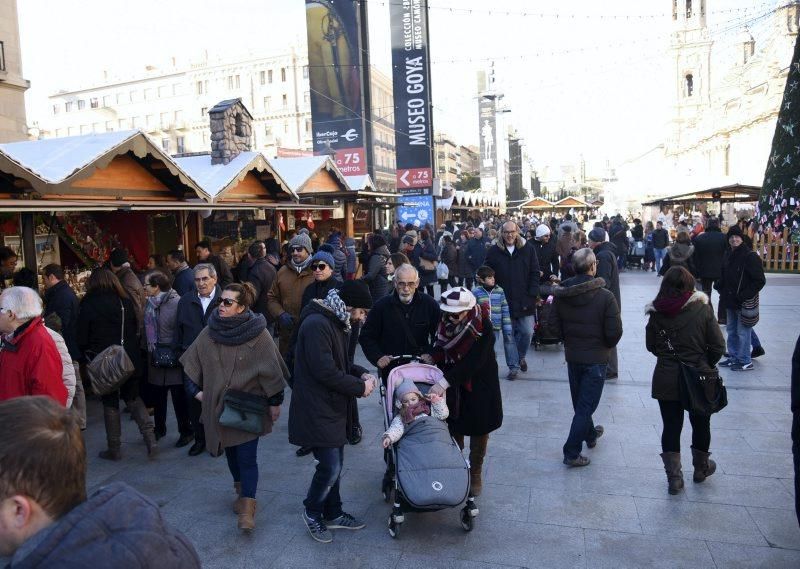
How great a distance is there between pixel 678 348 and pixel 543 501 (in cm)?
147

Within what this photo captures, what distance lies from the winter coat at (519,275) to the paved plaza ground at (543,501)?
5.19 feet

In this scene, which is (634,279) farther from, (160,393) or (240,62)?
(240,62)

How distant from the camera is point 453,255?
1420 centimetres

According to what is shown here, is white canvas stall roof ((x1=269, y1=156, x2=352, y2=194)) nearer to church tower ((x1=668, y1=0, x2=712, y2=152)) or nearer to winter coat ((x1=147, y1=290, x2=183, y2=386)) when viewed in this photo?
winter coat ((x1=147, y1=290, x2=183, y2=386))

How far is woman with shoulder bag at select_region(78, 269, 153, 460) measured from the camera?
5.60 meters

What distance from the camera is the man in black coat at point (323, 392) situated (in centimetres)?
392

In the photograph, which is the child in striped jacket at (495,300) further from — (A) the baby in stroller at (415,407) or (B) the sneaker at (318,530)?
(B) the sneaker at (318,530)

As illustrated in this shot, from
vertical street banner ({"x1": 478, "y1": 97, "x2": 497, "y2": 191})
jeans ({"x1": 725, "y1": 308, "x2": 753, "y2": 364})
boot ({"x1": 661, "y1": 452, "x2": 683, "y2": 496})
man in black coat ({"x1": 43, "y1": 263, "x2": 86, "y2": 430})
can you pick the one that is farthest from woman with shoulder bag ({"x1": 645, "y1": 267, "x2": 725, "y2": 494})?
vertical street banner ({"x1": 478, "y1": 97, "x2": 497, "y2": 191})

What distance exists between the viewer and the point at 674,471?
457cm

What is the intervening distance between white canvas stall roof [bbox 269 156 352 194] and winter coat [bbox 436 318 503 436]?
1059 centimetres

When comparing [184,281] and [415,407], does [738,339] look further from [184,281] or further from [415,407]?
[184,281]

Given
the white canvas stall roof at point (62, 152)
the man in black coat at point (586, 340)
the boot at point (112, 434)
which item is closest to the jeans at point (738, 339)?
the man in black coat at point (586, 340)

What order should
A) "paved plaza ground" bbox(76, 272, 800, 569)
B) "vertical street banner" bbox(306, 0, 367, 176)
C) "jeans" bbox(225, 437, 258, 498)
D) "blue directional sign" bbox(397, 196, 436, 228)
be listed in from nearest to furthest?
"paved plaza ground" bbox(76, 272, 800, 569) → "jeans" bbox(225, 437, 258, 498) → "blue directional sign" bbox(397, 196, 436, 228) → "vertical street banner" bbox(306, 0, 367, 176)

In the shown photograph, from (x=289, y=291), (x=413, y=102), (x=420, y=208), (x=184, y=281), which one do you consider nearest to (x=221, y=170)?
(x=184, y=281)
